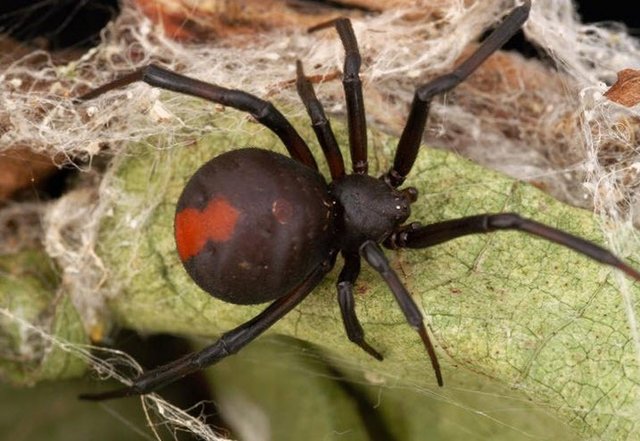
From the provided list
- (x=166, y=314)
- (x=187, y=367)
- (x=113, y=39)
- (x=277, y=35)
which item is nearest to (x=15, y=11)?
(x=113, y=39)

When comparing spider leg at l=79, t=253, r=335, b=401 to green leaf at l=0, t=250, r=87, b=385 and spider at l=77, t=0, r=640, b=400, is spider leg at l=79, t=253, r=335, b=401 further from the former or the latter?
green leaf at l=0, t=250, r=87, b=385

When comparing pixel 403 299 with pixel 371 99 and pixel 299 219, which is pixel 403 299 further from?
pixel 371 99

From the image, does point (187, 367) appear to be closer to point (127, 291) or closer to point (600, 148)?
point (127, 291)

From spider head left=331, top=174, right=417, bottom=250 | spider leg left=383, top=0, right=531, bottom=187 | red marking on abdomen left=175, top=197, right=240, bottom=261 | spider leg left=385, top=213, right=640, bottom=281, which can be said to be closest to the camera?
spider leg left=385, top=213, right=640, bottom=281

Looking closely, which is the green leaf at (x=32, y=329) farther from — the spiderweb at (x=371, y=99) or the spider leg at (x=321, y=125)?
the spider leg at (x=321, y=125)

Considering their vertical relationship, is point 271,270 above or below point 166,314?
above

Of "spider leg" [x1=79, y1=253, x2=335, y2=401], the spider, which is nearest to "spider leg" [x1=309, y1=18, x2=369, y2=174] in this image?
the spider

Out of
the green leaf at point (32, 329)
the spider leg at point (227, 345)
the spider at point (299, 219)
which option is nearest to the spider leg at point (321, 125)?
the spider at point (299, 219)
